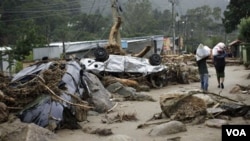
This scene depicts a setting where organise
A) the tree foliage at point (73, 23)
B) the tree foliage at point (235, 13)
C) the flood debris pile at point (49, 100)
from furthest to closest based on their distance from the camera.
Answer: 1. the tree foliage at point (73, 23)
2. the tree foliage at point (235, 13)
3. the flood debris pile at point (49, 100)

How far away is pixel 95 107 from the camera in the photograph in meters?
12.1

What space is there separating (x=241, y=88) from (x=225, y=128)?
9.47 metres

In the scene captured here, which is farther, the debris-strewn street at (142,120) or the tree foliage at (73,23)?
the tree foliage at (73,23)

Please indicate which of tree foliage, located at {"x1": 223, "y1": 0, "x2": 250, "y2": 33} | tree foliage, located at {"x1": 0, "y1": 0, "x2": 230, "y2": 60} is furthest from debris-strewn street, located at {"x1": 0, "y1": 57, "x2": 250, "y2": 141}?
tree foliage, located at {"x1": 223, "y1": 0, "x2": 250, "y2": 33}

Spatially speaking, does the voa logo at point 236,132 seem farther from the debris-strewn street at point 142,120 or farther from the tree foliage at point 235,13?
the tree foliage at point 235,13

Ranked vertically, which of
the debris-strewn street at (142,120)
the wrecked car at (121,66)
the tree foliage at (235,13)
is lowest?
the debris-strewn street at (142,120)

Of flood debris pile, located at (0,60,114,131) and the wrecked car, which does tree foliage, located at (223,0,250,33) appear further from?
flood debris pile, located at (0,60,114,131)

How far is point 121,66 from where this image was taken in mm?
19438

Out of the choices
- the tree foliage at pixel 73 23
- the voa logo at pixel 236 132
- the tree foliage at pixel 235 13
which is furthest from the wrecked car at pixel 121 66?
the tree foliage at pixel 235 13

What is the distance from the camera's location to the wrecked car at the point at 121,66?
63.0ft

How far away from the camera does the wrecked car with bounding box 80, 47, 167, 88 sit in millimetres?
19188

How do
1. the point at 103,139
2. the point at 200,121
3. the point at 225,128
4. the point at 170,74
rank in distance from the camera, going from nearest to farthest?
the point at 225,128
the point at 103,139
the point at 200,121
the point at 170,74

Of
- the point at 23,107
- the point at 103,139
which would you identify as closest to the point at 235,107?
the point at 103,139

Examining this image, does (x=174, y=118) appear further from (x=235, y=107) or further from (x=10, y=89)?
(x=10, y=89)
